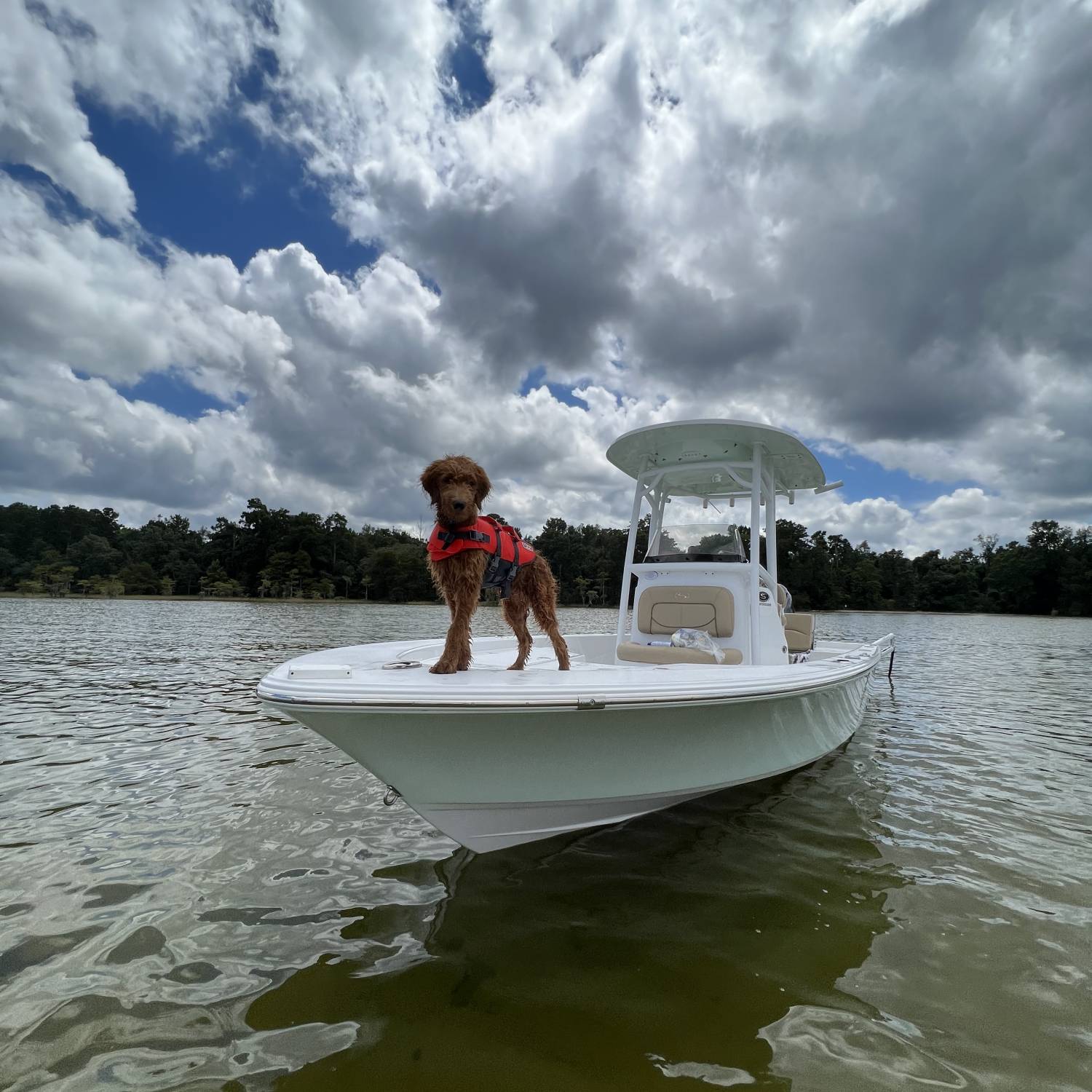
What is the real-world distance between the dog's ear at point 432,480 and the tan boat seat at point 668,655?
258cm

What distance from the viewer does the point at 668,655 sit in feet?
16.0

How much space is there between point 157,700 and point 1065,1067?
9130 mm

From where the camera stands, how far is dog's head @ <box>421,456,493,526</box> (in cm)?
296

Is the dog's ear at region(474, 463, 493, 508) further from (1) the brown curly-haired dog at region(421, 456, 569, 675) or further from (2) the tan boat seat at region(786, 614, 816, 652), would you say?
(2) the tan boat seat at region(786, 614, 816, 652)

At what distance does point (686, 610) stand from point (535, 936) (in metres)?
3.12

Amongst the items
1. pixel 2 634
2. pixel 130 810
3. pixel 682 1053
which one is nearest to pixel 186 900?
pixel 130 810

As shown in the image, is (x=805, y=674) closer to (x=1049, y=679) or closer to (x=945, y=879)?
(x=945, y=879)

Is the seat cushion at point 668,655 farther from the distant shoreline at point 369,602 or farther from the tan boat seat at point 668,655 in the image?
the distant shoreline at point 369,602

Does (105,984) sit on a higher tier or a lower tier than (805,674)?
lower

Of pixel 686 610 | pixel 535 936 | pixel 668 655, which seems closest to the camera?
pixel 535 936

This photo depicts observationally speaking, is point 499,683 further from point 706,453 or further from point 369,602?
point 369,602

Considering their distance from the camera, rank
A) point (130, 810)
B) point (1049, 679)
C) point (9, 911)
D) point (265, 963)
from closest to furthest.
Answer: point (265, 963) → point (9, 911) → point (130, 810) → point (1049, 679)

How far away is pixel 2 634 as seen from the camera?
55.6ft

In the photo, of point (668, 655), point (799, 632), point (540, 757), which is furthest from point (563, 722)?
point (799, 632)
